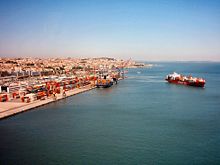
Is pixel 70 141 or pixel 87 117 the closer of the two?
pixel 70 141

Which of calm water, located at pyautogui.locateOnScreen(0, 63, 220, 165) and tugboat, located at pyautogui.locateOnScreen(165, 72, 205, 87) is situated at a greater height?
tugboat, located at pyautogui.locateOnScreen(165, 72, 205, 87)

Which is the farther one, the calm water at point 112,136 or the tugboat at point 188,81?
the tugboat at point 188,81

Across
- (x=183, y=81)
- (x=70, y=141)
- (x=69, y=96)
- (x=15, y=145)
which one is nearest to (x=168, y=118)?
(x=70, y=141)

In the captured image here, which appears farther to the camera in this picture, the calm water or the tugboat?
the tugboat

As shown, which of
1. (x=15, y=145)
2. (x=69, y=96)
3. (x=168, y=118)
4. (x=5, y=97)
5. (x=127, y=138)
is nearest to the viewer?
(x=15, y=145)

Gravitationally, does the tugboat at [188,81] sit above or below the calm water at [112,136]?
above

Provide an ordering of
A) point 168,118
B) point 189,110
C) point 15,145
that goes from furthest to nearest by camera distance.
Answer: point 189,110, point 168,118, point 15,145

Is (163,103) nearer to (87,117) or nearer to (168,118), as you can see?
(168,118)

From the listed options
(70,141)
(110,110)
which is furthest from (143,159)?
(110,110)

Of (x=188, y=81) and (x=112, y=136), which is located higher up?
(x=188, y=81)

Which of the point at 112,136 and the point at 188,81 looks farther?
the point at 188,81

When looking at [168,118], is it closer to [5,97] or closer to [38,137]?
[38,137]
